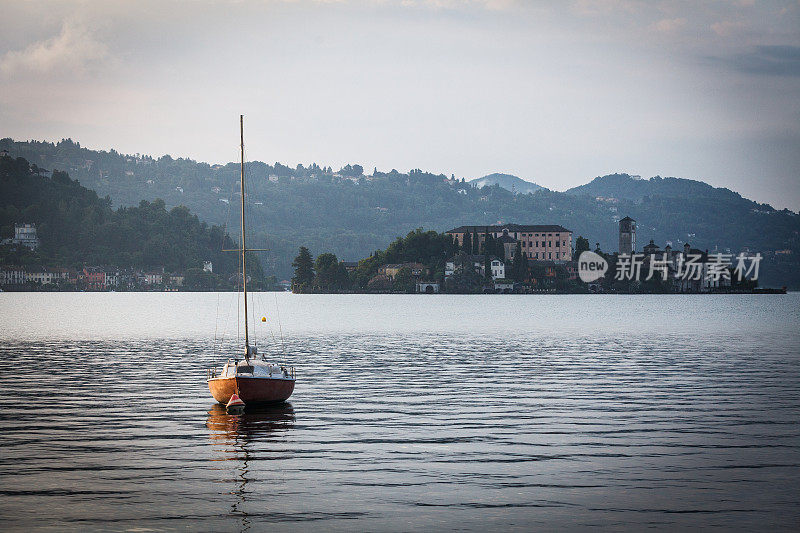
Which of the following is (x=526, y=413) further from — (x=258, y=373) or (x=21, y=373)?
(x=21, y=373)

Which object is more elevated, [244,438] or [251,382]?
[251,382]

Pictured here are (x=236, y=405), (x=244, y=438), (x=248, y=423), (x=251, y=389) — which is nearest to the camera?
(x=244, y=438)

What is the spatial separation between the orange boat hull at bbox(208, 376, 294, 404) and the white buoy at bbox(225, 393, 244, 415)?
24cm

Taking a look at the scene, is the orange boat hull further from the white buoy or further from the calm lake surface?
the calm lake surface

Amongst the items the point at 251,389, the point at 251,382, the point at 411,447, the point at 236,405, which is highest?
the point at 251,382

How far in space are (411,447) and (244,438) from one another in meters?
6.23

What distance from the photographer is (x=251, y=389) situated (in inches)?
1523

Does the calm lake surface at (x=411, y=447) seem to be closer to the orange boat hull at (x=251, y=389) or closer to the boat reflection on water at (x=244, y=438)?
the boat reflection on water at (x=244, y=438)

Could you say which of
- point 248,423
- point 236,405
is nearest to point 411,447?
point 248,423

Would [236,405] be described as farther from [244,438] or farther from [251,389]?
[244,438]

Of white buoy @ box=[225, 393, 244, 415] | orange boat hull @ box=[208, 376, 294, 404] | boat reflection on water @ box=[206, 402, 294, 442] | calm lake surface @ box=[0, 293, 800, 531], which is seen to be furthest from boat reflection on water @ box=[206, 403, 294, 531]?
orange boat hull @ box=[208, 376, 294, 404]

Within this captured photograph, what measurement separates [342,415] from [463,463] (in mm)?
11179

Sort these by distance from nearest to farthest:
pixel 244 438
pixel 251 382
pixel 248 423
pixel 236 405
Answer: pixel 244 438
pixel 248 423
pixel 236 405
pixel 251 382

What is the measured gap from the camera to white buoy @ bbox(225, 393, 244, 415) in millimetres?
38125
